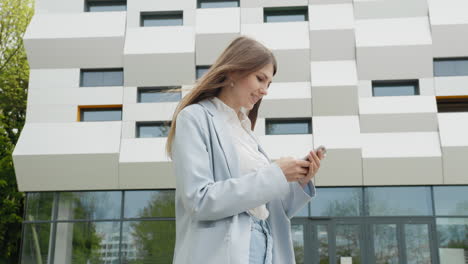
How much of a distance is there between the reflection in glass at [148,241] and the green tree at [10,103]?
7551mm

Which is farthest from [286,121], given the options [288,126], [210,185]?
[210,185]

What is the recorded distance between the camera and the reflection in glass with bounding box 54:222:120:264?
14.4m

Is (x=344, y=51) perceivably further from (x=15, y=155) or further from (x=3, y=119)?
(x=3, y=119)

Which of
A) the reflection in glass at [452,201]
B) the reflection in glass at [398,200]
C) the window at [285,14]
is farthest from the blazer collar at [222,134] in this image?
the window at [285,14]

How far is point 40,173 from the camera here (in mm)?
14562

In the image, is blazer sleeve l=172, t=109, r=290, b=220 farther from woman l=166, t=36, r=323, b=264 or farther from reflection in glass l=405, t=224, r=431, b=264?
reflection in glass l=405, t=224, r=431, b=264

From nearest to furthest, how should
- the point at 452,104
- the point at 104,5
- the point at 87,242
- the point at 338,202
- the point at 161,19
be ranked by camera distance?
the point at 338,202 → the point at 87,242 → the point at 452,104 → the point at 161,19 → the point at 104,5

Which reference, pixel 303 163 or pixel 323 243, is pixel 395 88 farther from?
pixel 303 163

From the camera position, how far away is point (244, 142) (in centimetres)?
191

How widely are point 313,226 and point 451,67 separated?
6.72 metres

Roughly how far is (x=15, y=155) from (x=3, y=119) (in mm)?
7180

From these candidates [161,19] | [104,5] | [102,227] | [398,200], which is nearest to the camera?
[398,200]

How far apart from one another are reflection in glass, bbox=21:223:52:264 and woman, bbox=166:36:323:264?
1439cm

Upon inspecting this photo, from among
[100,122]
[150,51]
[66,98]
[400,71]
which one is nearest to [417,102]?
[400,71]
